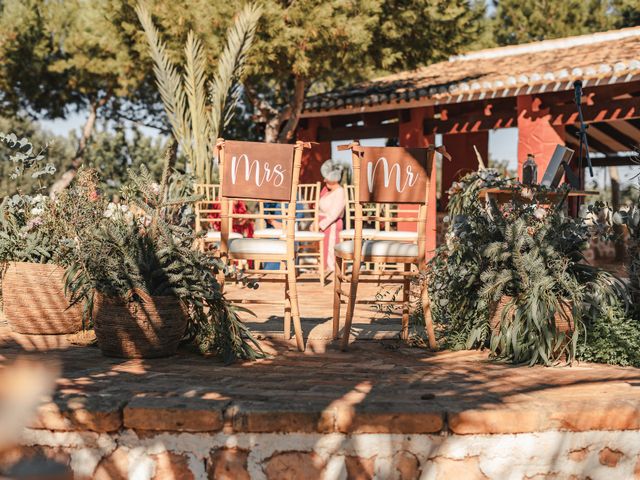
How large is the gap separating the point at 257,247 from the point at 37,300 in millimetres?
1320

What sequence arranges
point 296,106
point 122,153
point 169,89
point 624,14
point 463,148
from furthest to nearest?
point 624,14, point 122,153, point 463,148, point 296,106, point 169,89

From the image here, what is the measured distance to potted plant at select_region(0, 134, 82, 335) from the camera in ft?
14.4

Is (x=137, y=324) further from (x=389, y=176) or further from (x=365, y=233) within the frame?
(x=365, y=233)

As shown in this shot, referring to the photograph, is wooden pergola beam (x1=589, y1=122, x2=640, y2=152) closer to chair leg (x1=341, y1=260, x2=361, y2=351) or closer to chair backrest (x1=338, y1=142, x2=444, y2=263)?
chair backrest (x1=338, y1=142, x2=444, y2=263)

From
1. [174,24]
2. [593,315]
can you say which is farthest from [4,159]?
[593,315]

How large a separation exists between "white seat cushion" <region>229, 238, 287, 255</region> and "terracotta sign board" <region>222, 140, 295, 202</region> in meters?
0.26

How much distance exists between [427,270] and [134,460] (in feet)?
7.03

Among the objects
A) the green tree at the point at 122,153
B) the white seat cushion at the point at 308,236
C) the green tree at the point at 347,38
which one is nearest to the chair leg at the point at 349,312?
the white seat cushion at the point at 308,236

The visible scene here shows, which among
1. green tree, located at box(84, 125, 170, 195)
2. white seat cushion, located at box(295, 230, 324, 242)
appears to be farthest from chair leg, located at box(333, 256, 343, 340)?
green tree, located at box(84, 125, 170, 195)

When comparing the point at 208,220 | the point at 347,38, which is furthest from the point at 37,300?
the point at 347,38

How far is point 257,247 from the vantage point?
13.9 ft

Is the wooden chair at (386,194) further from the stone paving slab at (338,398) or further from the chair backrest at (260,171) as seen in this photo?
the stone paving slab at (338,398)

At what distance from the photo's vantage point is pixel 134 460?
9.15ft

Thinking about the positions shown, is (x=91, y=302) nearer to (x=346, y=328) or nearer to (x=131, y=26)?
Answer: (x=346, y=328)
